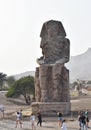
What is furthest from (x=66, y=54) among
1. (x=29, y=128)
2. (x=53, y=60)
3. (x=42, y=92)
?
(x=29, y=128)

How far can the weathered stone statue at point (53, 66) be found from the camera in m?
40.8

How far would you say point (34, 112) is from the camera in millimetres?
41219

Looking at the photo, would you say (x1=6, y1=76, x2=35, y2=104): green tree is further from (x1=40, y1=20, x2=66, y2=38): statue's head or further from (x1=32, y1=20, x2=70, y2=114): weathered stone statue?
(x1=40, y1=20, x2=66, y2=38): statue's head

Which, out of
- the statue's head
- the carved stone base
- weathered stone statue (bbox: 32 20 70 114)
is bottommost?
the carved stone base

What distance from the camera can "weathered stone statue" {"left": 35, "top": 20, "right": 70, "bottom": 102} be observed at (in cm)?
4084

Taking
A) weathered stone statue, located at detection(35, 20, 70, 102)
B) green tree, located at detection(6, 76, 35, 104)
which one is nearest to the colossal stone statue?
Result: weathered stone statue, located at detection(35, 20, 70, 102)

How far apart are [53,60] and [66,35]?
8.93ft

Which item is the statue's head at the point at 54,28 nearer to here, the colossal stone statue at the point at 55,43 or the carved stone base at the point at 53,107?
the colossal stone statue at the point at 55,43

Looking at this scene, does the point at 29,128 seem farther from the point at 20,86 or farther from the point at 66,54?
the point at 20,86

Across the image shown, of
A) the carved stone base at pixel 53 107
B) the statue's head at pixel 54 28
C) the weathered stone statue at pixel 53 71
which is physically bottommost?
the carved stone base at pixel 53 107

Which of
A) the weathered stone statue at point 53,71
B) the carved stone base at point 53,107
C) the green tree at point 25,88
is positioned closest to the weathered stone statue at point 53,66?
the weathered stone statue at point 53,71

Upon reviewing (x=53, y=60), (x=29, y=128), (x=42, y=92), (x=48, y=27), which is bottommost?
(x=29, y=128)

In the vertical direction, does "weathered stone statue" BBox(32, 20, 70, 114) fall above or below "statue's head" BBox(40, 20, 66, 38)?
below

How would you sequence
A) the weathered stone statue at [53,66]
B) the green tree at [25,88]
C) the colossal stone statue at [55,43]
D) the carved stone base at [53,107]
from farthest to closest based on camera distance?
the green tree at [25,88]
the colossal stone statue at [55,43]
the weathered stone statue at [53,66]
the carved stone base at [53,107]
